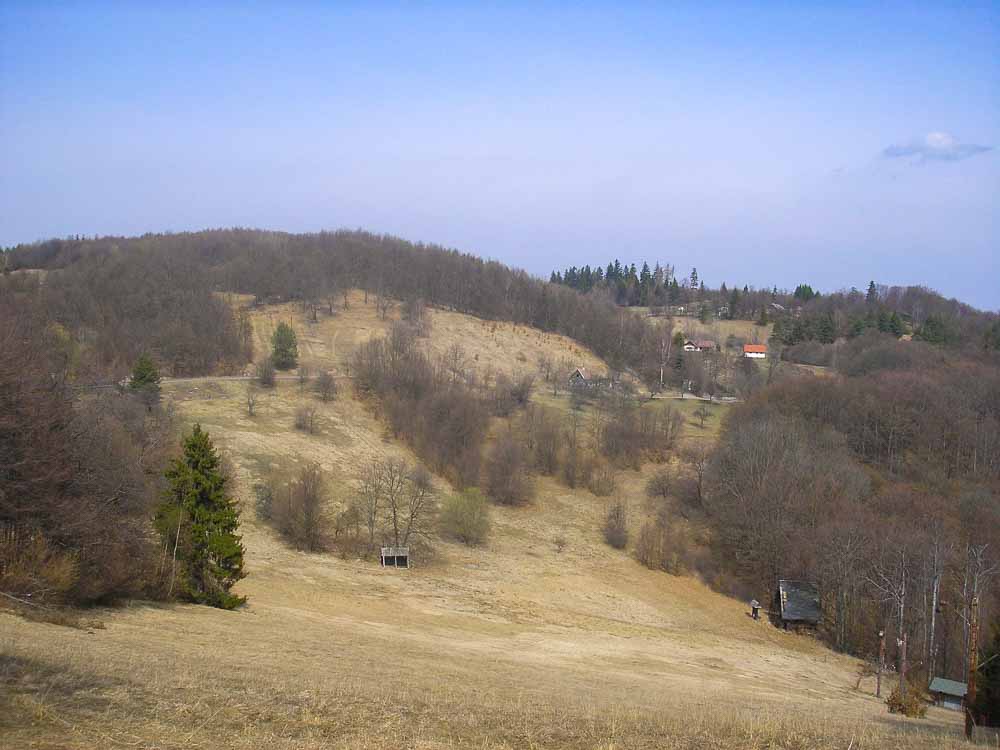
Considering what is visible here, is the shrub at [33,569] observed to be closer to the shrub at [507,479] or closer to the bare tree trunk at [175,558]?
the bare tree trunk at [175,558]

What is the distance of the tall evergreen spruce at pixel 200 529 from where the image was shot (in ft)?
79.7

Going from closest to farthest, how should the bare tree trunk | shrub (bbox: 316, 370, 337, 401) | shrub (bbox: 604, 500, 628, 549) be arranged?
the bare tree trunk
shrub (bbox: 604, 500, 628, 549)
shrub (bbox: 316, 370, 337, 401)

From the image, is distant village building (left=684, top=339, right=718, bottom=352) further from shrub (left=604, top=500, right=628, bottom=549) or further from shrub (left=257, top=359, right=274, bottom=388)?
shrub (left=604, top=500, right=628, bottom=549)

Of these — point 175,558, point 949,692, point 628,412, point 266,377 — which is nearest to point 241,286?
point 266,377

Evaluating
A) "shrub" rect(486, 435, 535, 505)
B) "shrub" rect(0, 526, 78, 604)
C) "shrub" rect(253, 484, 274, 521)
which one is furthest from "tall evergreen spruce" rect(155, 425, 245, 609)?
"shrub" rect(486, 435, 535, 505)

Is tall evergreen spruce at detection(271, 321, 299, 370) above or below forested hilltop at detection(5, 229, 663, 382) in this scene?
below

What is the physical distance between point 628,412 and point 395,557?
3386cm

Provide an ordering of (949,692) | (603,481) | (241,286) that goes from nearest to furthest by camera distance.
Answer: (949,692)
(603,481)
(241,286)

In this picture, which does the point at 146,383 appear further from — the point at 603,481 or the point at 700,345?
the point at 700,345

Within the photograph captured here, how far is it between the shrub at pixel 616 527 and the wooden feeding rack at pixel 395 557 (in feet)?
Result: 45.5

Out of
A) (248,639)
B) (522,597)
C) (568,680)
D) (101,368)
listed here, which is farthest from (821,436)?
(101,368)

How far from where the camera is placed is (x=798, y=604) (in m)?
39.4

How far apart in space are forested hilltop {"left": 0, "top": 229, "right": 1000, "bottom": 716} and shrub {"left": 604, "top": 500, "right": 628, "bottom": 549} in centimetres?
49

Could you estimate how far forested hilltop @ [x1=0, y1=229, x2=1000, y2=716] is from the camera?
1275 inches
